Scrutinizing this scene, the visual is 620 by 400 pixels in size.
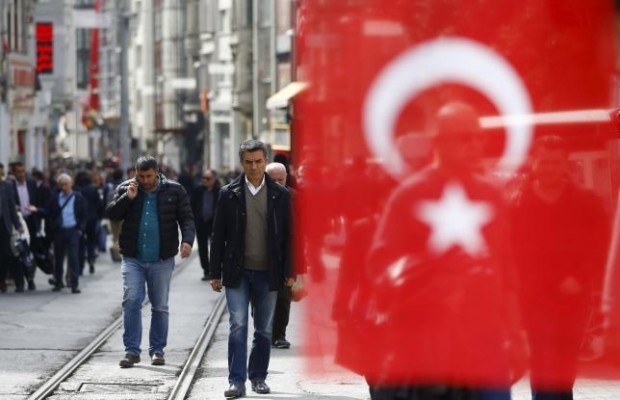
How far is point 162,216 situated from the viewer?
1362 centimetres

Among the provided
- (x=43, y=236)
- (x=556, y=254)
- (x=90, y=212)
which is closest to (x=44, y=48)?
(x=90, y=212)

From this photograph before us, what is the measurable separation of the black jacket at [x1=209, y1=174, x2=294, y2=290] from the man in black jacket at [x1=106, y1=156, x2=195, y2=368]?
2160mm

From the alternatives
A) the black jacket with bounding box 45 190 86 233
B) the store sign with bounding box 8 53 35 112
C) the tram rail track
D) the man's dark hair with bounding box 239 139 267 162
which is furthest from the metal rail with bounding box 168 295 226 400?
the store sign with bounding box 8 53 35 112

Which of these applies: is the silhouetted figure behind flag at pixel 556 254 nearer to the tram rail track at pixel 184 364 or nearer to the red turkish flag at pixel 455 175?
the red turkish flag at pixel 455 175

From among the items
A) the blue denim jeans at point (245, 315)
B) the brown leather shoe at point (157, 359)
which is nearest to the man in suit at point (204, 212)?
the brown leather shoe at point (157, 359)

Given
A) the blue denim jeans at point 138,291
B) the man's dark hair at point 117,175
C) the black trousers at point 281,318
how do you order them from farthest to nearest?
the man's dark hair at point 117,175
the black trousers at point 281,318
the blue denim jeans at point 138,291

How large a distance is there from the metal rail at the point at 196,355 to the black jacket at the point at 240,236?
1.04 meters

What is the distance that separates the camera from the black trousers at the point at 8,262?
2205 cm

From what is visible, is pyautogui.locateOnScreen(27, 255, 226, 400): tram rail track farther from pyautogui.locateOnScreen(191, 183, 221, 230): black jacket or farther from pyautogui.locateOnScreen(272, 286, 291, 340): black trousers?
pyautogui.locateOnScreen(191, 183, 221, 230): black jacket

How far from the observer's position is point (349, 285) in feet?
20.0

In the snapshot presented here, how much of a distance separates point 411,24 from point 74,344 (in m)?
10.0

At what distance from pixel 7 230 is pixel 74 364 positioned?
8.49 metres

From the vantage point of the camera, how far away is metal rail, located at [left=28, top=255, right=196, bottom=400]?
12070 millimetres

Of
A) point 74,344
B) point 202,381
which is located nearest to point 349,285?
point 202,381
